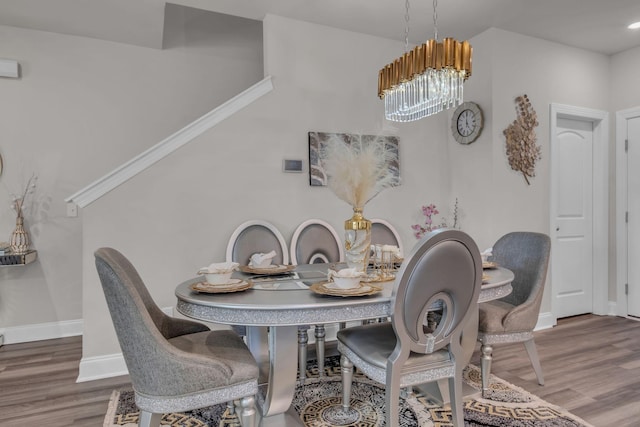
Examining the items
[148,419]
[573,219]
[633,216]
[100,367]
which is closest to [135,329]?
[148,419]

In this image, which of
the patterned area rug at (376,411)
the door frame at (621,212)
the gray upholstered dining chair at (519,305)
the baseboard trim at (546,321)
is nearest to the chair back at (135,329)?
the patterned area rug at (376,411)

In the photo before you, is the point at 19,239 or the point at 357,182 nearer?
the point at 357,182

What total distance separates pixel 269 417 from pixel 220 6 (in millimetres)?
2948

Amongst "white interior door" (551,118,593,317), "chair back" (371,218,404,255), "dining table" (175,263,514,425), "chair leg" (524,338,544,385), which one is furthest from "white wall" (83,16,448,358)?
"chair leg" (524,338,544,385)

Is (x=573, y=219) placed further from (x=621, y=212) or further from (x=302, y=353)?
(x=302, y=353)

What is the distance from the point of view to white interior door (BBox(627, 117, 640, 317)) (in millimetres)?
3861

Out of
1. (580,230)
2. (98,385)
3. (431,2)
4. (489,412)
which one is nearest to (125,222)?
(98,385)

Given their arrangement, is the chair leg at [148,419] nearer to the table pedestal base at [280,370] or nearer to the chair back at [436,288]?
the table pedestal base at [280,370]

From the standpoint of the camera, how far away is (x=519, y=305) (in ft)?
7.75

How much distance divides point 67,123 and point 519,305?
3948mm

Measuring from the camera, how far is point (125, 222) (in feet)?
8.99

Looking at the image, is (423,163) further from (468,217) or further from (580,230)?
(580,230)

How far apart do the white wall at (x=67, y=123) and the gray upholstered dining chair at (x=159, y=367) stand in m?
2.44

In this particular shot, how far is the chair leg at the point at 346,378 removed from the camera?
195cm
